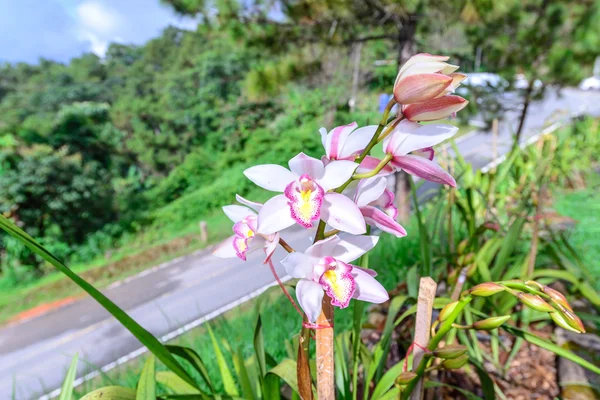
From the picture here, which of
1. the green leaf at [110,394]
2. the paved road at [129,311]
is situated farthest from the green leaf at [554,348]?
the paved road at [129,311]

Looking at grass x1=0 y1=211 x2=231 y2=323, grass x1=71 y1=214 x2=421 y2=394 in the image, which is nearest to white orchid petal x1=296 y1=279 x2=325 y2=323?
grass x1=71 y1=214 x2=421 y2=394

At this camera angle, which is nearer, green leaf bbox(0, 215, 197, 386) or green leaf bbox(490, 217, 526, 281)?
green leaf bbox(0, 215, 197, 386)

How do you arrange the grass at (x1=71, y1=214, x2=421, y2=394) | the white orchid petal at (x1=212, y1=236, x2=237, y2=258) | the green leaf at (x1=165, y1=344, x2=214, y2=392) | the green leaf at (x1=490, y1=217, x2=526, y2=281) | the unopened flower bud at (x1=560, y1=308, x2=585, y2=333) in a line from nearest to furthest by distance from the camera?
the unopened flower bud at (x1=560, y1=308, x2=585, y2=333) < the white orchid petal at (x1=212, y1=236, x2=237, y2=258) < the green leaf at (x1=165, y1=344, x2=214, y2=392) < the green leaf at (x1=490, y1=217, x2=526, y2=281) < the grass at (x1=71, y1=214, x2=421, y2=394)

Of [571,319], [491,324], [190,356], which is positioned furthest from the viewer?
[190,356]

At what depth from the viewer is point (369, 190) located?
0.47 metres

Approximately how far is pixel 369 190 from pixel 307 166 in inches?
3.5

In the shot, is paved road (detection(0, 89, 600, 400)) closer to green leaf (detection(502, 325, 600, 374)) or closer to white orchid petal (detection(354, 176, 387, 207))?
green leaf (detection(502, 325, 600, 374))

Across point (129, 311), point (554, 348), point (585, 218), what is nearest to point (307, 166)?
point (554, 348)

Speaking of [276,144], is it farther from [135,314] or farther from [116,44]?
[116,44]

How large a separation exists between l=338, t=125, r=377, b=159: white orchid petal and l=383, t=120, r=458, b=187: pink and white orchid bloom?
0.03m

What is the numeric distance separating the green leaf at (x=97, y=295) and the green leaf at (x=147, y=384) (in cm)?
3

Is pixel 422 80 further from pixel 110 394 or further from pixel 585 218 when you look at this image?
pixel 585 218

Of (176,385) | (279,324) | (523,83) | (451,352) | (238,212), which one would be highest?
(523,83)

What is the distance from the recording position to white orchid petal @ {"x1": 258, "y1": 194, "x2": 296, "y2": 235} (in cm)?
45
